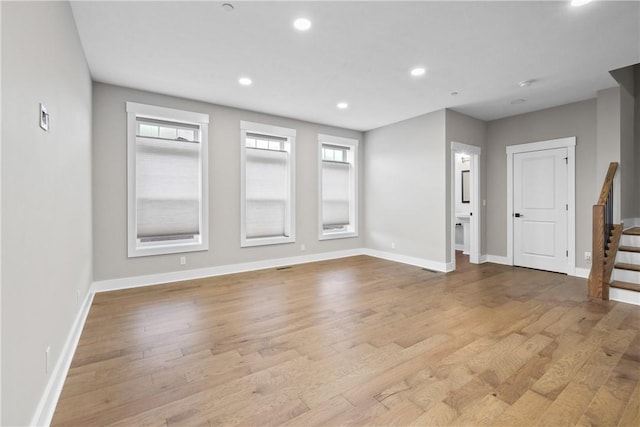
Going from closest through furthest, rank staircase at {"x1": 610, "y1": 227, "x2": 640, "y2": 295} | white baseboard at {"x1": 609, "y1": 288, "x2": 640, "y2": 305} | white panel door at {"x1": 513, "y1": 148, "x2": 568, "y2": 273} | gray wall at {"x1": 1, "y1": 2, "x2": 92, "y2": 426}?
gray wall at {"x1": 1, "y1": 2, "x2": 92, "y2": 426}
white baseboard at {"x1": 609, "y1": 288, "x2": 640, "y2": 305}
staircase at {"x1": 610, "y1": 227, "x2": 640, "y2": 295}
white panel door at {"x1": 513, "y1": 148, "x2": 568, "y2": 273}

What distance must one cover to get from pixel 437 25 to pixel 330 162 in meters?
3.81

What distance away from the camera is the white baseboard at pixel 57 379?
5.15 feet

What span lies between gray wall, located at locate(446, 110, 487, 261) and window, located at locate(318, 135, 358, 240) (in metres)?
2.11

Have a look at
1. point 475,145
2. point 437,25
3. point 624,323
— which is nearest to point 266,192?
point 437,25

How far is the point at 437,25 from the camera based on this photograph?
2.72m

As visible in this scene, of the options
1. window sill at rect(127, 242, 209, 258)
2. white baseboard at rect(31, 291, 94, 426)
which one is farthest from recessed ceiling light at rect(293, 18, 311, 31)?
window sill at rect(127, 242, 209, 258)

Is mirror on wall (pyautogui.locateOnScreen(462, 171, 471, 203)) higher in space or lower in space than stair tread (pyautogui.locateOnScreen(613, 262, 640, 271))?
higher

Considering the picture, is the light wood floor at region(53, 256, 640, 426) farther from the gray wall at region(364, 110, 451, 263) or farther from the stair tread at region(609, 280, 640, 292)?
the gray wall at region(364, 110, 451, 263)

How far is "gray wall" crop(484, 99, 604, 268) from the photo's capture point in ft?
15.6

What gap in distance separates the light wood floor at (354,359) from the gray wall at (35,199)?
19.7 inches

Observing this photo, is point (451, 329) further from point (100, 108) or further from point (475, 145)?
point (100, 108)

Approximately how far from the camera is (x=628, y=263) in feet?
12.9

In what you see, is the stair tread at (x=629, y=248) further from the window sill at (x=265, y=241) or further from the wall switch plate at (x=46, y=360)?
the wall switch plate at (x=46, y=360)

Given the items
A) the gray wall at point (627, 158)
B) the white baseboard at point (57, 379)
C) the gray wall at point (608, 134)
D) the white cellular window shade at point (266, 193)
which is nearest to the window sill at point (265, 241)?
the white cellular window shade at point (266, 193)
